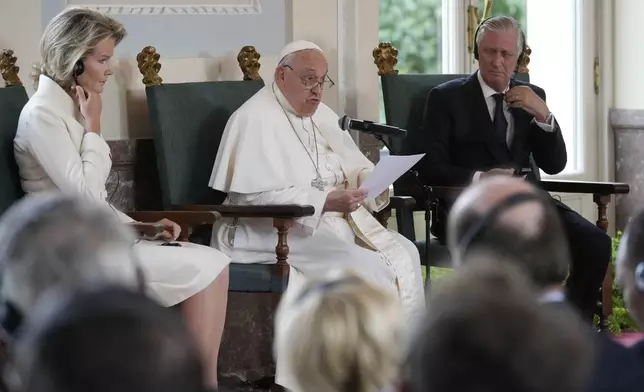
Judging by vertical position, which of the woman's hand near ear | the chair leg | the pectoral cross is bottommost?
Answer: the chair leg

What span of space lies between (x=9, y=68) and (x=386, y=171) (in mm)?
1417

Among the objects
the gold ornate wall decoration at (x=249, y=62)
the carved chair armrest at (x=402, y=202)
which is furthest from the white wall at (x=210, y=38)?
the carved chair armrest at (x=402, y=202)

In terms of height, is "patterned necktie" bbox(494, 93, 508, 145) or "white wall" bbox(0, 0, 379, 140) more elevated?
"white wall" bbox(0, 0, 379, 140)

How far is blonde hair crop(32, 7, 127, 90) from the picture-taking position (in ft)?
13.1

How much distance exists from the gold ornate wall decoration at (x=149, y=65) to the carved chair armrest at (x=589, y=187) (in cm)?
170

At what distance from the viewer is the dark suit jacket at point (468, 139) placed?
488cm

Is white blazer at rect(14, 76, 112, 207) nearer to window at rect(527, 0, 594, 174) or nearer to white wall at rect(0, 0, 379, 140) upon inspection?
white wall at rect(0, 0, 379, 140)

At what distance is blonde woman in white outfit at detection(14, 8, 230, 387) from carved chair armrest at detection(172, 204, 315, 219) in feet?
0.77

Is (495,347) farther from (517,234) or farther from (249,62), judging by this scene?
(249,62)

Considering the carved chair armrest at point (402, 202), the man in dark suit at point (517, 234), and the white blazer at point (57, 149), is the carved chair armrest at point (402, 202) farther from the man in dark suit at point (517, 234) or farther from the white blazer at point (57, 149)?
the man in dark suit at point (517, 234)

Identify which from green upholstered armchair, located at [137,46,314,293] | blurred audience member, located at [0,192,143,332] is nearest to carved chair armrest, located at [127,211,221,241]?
green upholstered armchair, located at [137,46,314,293]

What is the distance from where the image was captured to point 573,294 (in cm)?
465

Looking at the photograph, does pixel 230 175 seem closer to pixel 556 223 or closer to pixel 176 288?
pixel 176 288

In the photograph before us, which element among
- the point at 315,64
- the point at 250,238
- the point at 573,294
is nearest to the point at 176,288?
the point at 250,238
